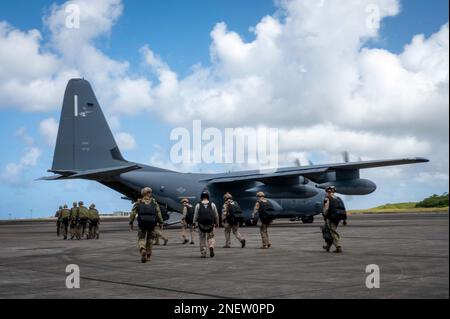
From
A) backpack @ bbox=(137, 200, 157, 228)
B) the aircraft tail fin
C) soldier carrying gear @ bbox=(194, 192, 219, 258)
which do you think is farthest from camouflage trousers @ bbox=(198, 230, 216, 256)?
the aircraft tail fin

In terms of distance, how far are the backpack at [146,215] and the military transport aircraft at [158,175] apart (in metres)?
15.5

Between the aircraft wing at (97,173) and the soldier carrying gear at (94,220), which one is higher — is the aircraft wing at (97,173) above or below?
above

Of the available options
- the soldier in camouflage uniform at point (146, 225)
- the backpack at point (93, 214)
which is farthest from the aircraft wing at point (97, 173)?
the soldier in camouflage uniform at point (146, 225)

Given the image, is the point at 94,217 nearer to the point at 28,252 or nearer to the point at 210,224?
the point at 28,252

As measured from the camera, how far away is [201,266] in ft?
40.6

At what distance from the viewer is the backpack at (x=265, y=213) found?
17152 millimetres

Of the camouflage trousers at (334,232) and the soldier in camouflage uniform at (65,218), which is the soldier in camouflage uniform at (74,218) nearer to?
the soldier in camouflage uniform at (65,218)

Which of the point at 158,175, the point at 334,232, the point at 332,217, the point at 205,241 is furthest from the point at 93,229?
the point at 334,232

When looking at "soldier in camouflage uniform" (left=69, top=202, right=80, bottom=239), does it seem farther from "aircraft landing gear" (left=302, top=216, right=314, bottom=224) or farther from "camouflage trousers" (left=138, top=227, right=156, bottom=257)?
"aircraft landing gear" (left=302, top=216, right=314, bottom=224)

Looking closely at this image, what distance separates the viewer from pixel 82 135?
3170cm

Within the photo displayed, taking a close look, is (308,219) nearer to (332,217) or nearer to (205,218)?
(332,217)

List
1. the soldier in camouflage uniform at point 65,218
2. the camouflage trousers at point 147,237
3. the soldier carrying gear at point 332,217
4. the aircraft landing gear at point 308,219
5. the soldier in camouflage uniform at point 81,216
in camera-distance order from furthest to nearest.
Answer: the aircraft landing gear at point 308,219 → the soldier in camouflage uniform at point 65,218 → the soldier in camouflage uniform at point 81,216 → the soldier carrying gear at point 332,217 → the camouflage trousers at point 147,237

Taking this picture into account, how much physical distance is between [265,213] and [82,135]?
1789 centimetres

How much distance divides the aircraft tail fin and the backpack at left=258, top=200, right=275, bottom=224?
56.4 ft
